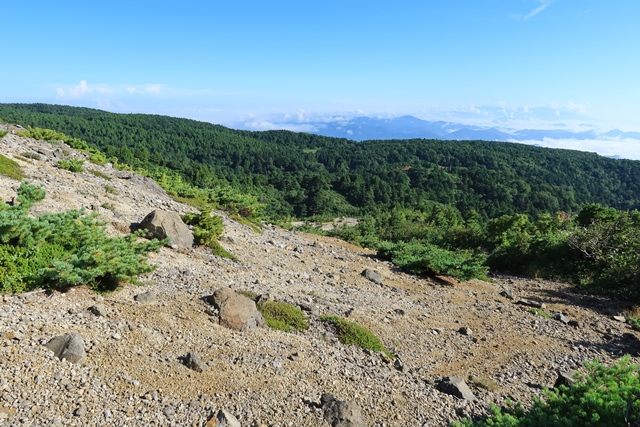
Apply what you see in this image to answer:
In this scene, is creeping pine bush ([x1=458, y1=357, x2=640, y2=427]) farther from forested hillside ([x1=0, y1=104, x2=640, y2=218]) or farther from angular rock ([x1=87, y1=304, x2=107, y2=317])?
forested hillside ([x1=0, y1=104, x2=640, y2=218])

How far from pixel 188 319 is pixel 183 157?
153050 mm

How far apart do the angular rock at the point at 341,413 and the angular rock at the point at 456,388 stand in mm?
2124

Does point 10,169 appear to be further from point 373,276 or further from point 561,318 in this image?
point 561,318

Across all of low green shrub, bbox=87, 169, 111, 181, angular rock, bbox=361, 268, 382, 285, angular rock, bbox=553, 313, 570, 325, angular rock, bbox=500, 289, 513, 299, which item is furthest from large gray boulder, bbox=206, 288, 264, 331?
low green shrub, bbox=87, 169, 111, 181

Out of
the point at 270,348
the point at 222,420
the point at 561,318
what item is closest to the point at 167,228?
the point at 270,348

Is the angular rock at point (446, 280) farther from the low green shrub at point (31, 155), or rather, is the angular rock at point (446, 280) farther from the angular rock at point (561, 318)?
the low green shrub at point (31, 155)

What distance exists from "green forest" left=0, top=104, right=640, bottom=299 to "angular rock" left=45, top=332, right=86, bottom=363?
12654mm

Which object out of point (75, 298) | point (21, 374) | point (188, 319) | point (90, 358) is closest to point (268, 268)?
point (188, 319)

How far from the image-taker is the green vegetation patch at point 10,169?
15336 mm

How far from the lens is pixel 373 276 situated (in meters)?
15.2

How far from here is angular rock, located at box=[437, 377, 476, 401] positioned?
7.94 meters

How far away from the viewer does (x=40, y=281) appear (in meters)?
7.89

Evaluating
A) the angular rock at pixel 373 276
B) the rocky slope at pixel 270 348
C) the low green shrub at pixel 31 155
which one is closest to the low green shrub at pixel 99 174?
the low green shrub at pixel 31 155

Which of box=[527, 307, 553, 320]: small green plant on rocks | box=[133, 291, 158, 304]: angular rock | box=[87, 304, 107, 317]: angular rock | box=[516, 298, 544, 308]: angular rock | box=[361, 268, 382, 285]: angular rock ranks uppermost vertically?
box=[87, 304, 107, 317]: angular rock
